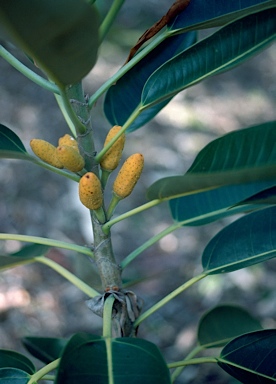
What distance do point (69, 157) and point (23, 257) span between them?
339mm

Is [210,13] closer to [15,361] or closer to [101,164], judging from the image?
[101,164]

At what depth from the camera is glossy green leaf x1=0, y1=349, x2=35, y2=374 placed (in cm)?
91

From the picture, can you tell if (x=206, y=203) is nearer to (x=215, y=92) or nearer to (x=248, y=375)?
(x=248, y=375)

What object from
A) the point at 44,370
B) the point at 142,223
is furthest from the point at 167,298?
the point at 142,223

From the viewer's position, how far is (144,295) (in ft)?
7.65

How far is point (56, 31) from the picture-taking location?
1.72 ft

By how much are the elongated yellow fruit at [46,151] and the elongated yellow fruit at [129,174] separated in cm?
9

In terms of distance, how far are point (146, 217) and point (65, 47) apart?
2.16m

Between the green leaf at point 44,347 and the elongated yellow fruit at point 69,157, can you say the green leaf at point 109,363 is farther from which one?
the green leaf at point 44,347

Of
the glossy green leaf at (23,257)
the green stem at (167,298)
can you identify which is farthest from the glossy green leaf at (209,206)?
the glossy green leaf at (23,257)

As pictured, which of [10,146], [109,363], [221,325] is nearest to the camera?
[109,363]

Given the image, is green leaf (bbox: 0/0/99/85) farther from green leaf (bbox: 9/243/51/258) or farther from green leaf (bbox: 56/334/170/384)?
green leaf (bbox: 9/243/51/258)

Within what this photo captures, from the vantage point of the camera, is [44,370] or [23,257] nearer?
[44,370]

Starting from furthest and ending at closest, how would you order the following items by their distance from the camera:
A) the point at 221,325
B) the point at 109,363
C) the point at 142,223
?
the point at 142,223
the point at 221,325
the point at 109,363
